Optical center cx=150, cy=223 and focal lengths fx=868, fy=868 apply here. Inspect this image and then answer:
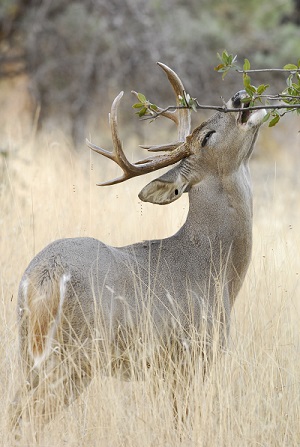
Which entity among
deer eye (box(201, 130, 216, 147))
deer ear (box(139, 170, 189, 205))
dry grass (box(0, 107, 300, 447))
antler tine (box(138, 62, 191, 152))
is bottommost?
dry grass (box(0, 107, 300, 447))

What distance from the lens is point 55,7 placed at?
16531 mm

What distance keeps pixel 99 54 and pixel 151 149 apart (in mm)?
10931

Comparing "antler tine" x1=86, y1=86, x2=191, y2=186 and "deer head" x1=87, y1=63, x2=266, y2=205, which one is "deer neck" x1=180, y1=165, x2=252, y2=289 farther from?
"antler tine" x1=86, y1=86, x2=191, y2=186

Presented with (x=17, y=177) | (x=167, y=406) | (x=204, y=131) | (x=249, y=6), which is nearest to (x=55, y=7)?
(x=249, y=6)

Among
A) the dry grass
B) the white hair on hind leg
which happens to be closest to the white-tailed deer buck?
the white hair on hind leg

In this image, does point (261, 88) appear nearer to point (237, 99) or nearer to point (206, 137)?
point (237, 99)

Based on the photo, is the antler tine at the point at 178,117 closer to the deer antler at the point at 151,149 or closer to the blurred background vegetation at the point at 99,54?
the deer antler at the point at 151,149

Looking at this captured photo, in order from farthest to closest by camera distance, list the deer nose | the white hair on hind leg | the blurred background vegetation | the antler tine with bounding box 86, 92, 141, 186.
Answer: the blurred background vegetation → the deer nose → the antler tine with bounding box 86, 92, 141, 186 → the white hair on hind leg

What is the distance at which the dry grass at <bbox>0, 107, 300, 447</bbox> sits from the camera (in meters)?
4.18

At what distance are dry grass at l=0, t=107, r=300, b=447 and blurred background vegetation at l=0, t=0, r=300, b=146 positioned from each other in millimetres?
7520

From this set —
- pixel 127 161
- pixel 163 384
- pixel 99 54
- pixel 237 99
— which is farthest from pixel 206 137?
pixel 99 54

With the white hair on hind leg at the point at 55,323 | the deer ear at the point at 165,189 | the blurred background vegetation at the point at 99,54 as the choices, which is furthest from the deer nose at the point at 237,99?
the blurred background vegetation at the point at 99,54

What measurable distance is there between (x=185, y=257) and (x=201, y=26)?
12.8 meters

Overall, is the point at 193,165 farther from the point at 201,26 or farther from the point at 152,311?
the point at 201,26
